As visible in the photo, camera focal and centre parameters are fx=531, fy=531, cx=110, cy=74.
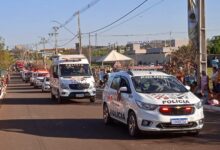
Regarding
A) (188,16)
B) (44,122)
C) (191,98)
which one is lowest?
(44,122)

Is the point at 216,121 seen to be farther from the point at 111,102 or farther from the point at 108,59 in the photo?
the point at 108,59

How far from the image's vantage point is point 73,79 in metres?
26.5

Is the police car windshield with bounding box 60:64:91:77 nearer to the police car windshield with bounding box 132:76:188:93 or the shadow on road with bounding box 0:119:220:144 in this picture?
the shadow on road with bounding box 0:119:220:144

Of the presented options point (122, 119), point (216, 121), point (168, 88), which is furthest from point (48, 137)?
point (216, 121)

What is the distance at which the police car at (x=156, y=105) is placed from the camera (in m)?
12.3

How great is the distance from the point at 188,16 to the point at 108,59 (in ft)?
70.2

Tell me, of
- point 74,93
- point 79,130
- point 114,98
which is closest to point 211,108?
point 114,98

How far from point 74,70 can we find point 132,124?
14216mm

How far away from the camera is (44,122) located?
17.5 m

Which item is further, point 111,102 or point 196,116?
point 111,102

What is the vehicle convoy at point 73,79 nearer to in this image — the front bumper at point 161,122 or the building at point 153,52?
the front bumper at point 161,122

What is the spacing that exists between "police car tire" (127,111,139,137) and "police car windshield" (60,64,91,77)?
45.2 ft

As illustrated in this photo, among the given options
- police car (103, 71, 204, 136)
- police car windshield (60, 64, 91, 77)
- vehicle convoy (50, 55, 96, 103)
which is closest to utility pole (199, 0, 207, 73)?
vehicle convoy (50, 55, 96, 103)

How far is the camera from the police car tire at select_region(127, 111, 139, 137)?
12787 mm
